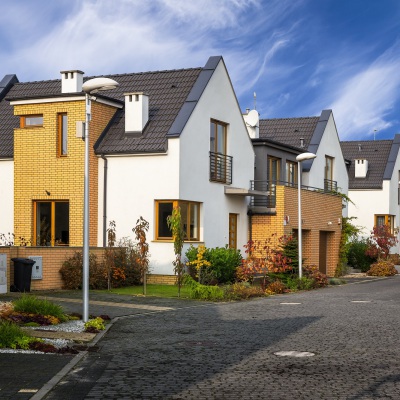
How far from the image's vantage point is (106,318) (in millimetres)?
15680

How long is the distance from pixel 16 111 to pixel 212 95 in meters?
7.00

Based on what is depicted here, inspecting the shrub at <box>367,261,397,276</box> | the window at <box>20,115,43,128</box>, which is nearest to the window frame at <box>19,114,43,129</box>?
the window at <box>20,115,43,128</box>

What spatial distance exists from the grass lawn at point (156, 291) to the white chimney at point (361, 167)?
27.1 metres

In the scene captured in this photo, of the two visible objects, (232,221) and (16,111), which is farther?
(232,221)

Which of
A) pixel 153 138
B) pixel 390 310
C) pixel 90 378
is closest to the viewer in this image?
pixel 90 378

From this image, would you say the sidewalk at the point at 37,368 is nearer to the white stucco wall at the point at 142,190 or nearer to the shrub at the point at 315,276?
the white stucco wall at the point at 142,190

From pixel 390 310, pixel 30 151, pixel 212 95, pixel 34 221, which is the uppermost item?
pixel 212 95

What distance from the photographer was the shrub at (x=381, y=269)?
120 ft

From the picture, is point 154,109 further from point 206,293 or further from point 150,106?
point 206,293

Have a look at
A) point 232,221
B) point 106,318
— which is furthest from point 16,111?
point 106,318

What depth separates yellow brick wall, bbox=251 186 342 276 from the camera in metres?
30.6

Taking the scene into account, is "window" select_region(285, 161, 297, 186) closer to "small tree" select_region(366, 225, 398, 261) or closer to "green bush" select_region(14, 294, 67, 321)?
"small tree" select_region(366, 225, 398, 261)

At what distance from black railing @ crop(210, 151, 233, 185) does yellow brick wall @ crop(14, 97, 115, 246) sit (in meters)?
4.06

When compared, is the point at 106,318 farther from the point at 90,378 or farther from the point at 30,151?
the point at 30,151
